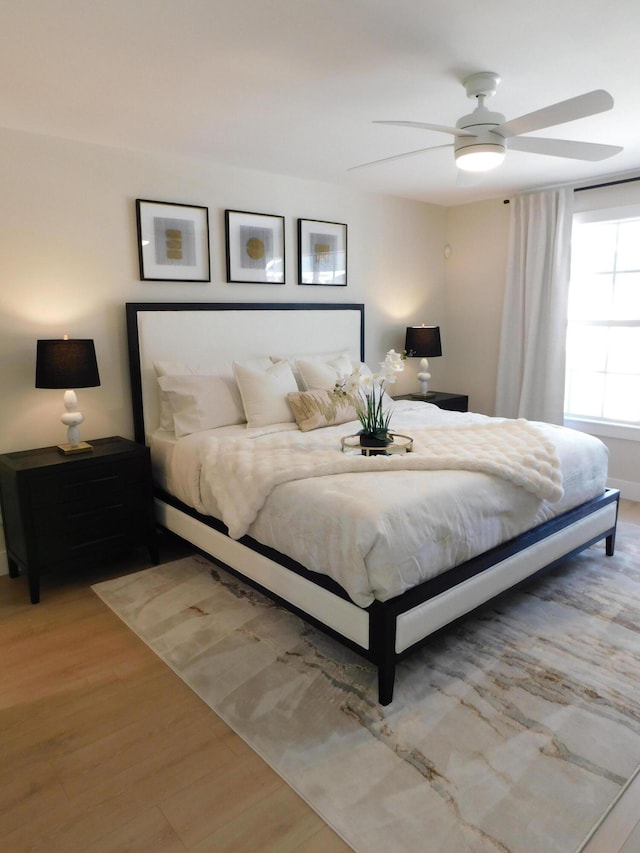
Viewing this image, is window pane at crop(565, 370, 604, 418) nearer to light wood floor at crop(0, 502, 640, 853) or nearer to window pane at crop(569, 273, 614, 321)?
window pane at crop(569, 273, 614, 321)

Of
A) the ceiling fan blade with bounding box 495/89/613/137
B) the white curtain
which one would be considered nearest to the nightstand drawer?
the ceiling fan blade with bounding box 495/89/613/137

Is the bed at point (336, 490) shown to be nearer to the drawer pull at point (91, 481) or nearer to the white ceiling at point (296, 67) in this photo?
the drawer pull at point (91, 481)

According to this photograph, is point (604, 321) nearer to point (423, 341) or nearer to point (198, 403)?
point (423, 341)

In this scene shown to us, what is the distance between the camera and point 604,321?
449 cm

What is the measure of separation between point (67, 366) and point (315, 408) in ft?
4.70

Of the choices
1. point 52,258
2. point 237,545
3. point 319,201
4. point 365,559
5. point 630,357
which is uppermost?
point 319,201

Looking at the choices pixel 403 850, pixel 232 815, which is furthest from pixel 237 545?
pixel 403 850

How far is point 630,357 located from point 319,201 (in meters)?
2.77

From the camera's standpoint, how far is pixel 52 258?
3166 millimetres

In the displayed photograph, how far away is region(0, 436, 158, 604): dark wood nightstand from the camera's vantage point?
9.17ft

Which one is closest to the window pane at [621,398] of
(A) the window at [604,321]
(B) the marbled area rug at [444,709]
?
(A) the window at [604,321]

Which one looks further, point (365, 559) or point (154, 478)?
point (154, 478)

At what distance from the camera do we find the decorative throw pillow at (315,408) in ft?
11.2

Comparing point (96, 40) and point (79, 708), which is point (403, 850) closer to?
point (79, 708)
